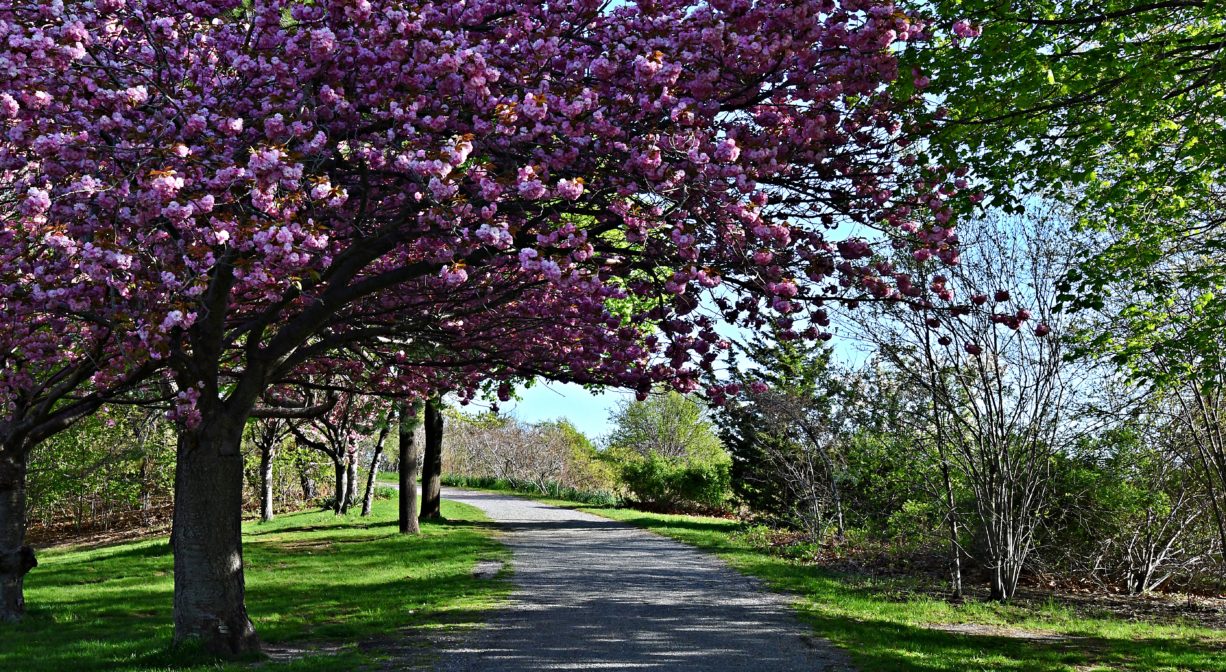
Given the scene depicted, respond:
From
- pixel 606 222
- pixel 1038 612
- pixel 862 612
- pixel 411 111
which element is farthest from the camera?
pixel 1038 612

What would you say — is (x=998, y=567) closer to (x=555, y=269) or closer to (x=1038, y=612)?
(x=1038, y=612)

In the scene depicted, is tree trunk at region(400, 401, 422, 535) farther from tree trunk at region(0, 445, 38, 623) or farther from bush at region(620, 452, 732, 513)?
bush at region(620, 452, 732, 513)

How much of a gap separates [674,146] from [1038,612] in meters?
9.28

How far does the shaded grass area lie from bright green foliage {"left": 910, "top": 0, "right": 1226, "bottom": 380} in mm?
7854

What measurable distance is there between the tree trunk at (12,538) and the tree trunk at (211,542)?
13.2 ft

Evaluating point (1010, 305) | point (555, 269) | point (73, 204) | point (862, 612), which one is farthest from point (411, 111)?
point (1010, 305)

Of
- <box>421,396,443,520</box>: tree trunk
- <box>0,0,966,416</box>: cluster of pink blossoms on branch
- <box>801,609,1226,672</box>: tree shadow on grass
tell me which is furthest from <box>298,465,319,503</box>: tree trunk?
<box>0,0,966,416</box>: cluster of pink blossoms on branch

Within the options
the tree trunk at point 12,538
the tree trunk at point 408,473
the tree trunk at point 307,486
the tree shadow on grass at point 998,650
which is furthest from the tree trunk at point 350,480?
the tree shadow on grass at point 998,650

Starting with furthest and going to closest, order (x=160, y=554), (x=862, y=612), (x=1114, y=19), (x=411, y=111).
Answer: (x=160, y=554) < (x=862, y=612) < (x=1114, y=19) < (x=411, y=111)

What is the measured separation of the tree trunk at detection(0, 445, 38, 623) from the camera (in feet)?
35.6

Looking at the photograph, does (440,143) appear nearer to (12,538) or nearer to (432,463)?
(12,538)

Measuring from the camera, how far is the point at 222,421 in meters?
8.55

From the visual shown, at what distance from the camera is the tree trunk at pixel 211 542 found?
8.27 m

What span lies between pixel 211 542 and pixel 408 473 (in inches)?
538
